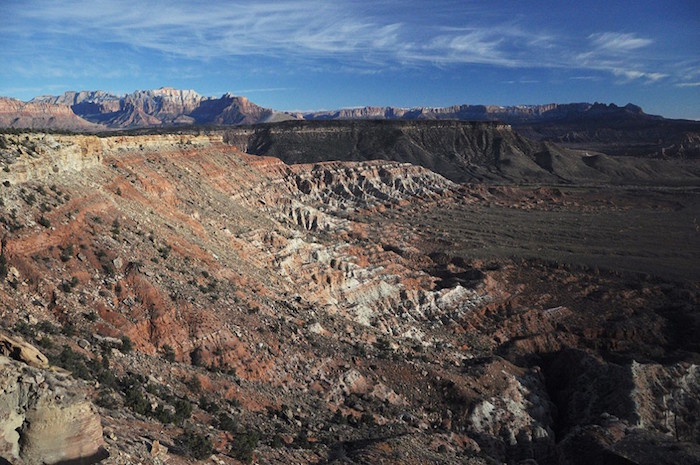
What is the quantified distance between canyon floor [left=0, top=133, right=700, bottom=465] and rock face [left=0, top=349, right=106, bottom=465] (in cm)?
3

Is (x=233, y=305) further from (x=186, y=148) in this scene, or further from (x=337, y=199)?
(x=337, y=199)

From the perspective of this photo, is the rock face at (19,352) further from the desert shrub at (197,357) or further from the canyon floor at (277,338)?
the desert shrub at (197,357)

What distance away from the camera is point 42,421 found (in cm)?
848

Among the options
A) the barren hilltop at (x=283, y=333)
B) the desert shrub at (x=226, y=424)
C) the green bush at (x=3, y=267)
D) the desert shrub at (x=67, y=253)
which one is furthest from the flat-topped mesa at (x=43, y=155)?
the desert shrub at (x=226, y=424)

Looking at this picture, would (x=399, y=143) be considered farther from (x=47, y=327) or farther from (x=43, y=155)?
(x=47, y=327)

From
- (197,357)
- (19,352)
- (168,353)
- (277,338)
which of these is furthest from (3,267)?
(277,338)

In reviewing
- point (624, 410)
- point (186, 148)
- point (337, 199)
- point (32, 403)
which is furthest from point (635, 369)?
point (337, 199)

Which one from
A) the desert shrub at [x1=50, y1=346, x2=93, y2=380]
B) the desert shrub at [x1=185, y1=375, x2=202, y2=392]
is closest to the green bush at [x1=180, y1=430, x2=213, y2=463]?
the desert shrub at [x1=50, y1=346, x2=93, y2=380]

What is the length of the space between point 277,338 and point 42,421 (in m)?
12.9

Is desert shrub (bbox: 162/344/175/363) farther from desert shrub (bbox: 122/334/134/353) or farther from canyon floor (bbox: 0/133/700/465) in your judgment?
desert shrub (bbox: 122/334/134/353)

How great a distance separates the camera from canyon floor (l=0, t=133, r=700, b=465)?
12922 mm

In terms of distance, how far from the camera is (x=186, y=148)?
157 feet

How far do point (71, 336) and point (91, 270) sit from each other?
3.98 metres

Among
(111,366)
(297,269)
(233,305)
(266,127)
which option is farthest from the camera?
(266,127)
